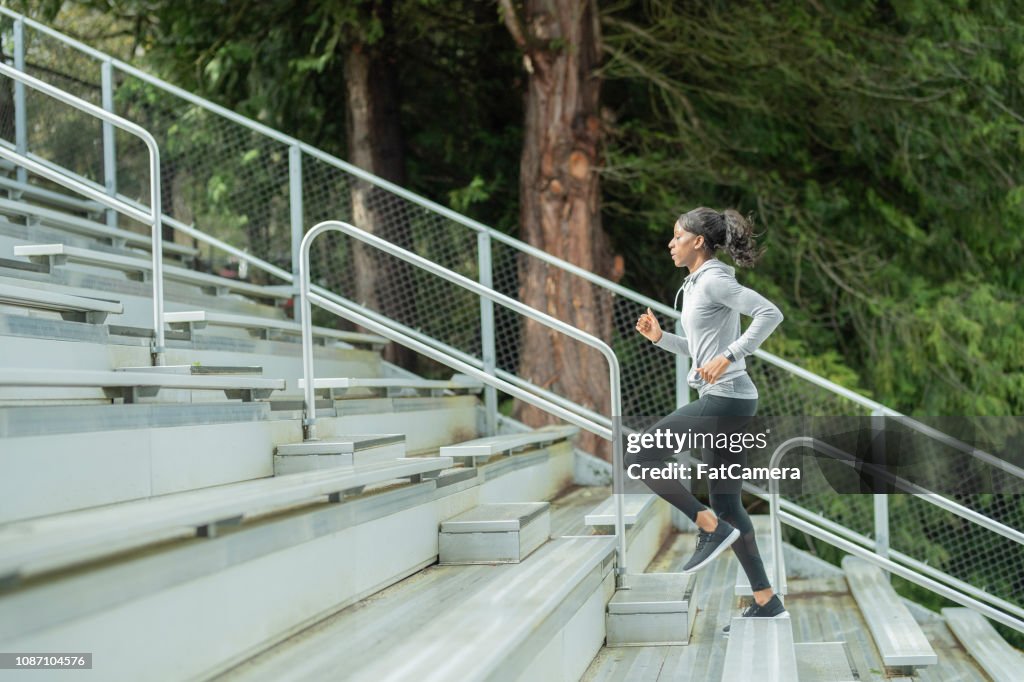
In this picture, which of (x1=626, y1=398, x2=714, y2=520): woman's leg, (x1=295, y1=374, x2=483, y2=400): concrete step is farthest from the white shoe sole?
(x1=295, y1=374, x2=483, y2=400): concrete step

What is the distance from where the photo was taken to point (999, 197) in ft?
30.0

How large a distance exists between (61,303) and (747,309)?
2429mm

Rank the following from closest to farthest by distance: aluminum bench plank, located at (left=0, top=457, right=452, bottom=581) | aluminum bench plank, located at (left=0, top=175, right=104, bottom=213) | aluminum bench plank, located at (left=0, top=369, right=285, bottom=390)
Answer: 1. aluminum bench plank, located at (left=0, top=457, right=452, bottom=581)
2. aluminum bench plank, located at (left=0, top=369, right=285, bottom=390)
3. aluminum bench plank, located at (left=0, top=175, right=104, bottom=213)

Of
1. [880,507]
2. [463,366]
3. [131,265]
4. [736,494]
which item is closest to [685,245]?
[736,494]

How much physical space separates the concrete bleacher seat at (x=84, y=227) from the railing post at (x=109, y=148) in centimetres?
20

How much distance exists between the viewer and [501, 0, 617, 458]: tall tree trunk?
757 cm

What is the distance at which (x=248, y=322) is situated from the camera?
5508 millimetres

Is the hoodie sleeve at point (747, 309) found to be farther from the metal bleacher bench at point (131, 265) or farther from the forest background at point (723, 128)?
the forest background at point (723, 128)

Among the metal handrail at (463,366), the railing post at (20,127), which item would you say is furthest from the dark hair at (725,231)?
the railing post at (20,127)

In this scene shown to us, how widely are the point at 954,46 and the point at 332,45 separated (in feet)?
15.0

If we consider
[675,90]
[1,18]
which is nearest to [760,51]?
[675,90]

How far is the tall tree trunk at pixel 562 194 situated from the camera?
757 cm

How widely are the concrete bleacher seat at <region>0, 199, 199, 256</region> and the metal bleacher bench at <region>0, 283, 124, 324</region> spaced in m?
1.66

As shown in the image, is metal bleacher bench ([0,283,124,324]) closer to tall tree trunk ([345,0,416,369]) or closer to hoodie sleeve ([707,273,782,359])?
hoodie sleeve ([707,273,782,359])
